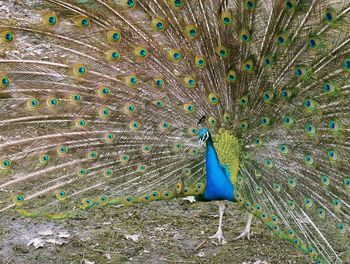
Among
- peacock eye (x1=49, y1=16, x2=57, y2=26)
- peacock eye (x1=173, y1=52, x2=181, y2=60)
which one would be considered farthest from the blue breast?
peacock eye (x1=49, y1=16, x2=57, y2=26)

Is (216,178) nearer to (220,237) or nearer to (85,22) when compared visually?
(220,237)

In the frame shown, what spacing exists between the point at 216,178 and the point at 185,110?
0.50 m

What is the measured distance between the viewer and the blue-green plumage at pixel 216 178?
3.67m

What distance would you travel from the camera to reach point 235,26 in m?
3.41

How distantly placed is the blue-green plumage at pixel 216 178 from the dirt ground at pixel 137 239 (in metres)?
0.53

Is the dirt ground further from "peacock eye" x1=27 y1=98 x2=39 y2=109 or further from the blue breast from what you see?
"peacock eye" x1=27 y1=98 x2=39 y2=109

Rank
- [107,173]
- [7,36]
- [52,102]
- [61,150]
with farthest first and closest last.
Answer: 1. [107,173]
2. [61,150]
3. [52,102]
4. [7,36]

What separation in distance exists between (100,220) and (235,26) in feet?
6.43

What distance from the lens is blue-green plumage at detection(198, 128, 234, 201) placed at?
145 inches

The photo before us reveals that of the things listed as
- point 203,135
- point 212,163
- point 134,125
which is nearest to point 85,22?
point 134,125

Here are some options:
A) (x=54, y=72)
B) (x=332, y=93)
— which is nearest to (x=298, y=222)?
(x=332, y=93)

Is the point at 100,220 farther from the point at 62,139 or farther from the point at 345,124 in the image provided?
the point at 345,124

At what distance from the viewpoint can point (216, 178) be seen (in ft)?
12.2

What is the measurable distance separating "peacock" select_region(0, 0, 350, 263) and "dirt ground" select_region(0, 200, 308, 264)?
347mm
